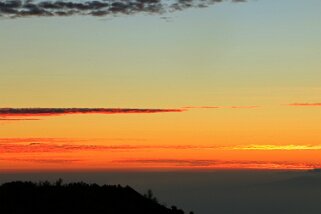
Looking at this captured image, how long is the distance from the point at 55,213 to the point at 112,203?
4.42m

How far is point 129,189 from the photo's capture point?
57.2 m

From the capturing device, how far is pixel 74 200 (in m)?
53.2

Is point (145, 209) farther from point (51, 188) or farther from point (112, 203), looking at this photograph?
point (51, 188)

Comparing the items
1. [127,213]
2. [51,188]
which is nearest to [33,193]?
[51,188]

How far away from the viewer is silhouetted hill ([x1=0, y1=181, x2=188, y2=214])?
51.8m

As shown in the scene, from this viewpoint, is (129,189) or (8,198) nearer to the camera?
(8,198)

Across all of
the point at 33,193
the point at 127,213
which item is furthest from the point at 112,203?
the point at 33,193

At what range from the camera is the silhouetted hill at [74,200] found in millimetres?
51750

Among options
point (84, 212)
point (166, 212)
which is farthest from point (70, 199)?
point (166, 212)

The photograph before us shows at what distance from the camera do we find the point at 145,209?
181 feet

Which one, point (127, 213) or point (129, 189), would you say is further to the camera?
point (129, 189)

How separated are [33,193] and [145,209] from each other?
7020mm

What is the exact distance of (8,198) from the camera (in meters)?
52.9

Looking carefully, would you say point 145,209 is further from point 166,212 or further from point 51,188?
point 51,188
